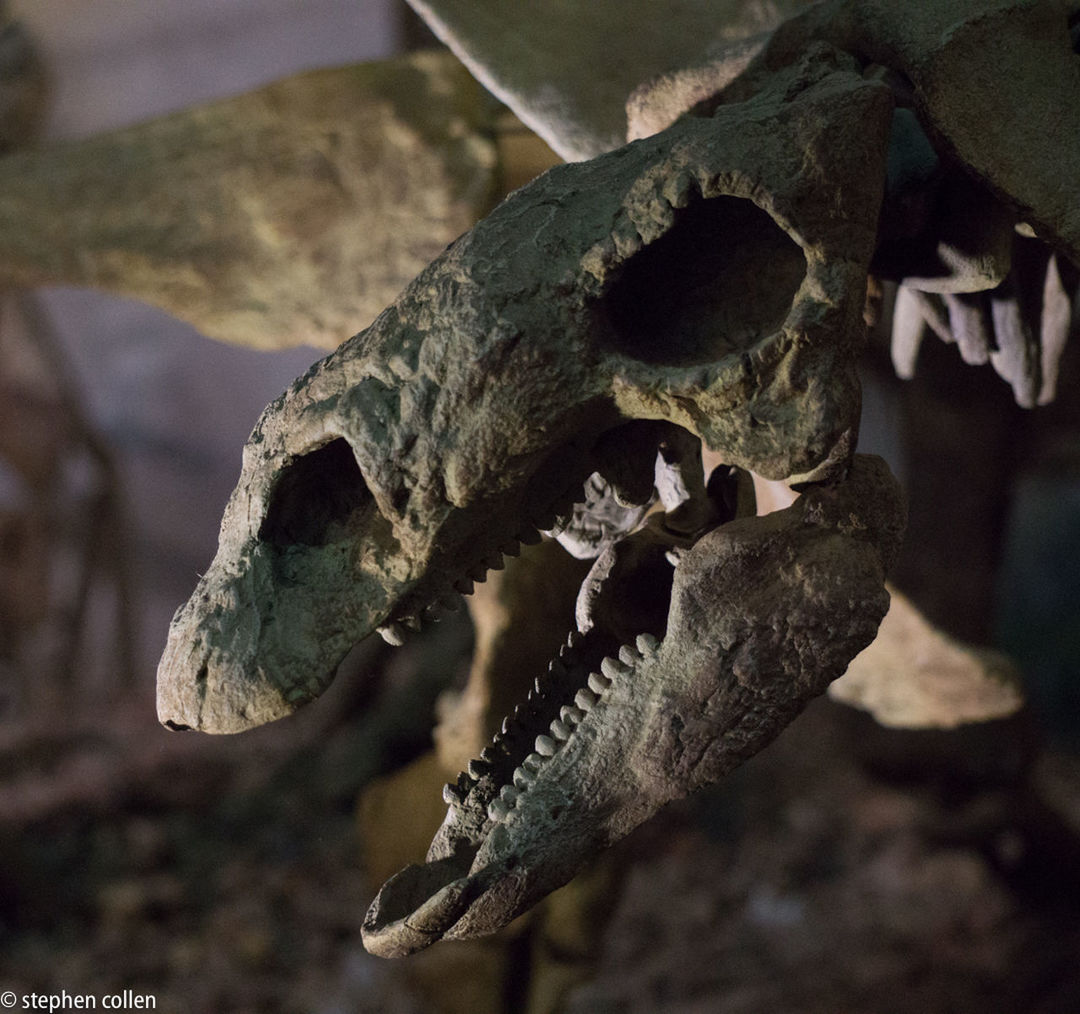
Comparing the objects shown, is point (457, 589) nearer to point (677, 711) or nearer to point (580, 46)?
point (677, 711)

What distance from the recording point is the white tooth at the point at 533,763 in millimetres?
809

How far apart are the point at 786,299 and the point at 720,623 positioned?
0.26 metres

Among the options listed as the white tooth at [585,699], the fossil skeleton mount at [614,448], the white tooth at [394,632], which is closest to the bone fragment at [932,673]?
the fossil skeleton mount at [614,448]

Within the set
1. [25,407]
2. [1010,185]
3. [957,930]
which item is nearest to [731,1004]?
[957,930]

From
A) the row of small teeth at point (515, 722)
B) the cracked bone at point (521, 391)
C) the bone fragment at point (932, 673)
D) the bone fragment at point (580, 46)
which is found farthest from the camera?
the bone fragment at point (932, 673)

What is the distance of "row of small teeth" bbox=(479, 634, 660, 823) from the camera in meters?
0.80

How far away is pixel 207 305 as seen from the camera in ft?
5.57

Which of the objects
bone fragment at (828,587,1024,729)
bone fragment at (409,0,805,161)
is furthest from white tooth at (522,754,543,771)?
bone fragment at (828,587,1024,729)

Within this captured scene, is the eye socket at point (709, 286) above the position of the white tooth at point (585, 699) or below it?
above

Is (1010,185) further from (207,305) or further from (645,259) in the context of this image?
(207,305)

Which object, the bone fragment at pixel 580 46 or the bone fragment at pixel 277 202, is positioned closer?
the bone fragment at pixel 580 46

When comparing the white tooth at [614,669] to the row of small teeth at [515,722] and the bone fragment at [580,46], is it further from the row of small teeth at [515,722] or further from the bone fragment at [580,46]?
the bone fragment at [580,46]

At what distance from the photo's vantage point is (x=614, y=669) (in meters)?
0.82

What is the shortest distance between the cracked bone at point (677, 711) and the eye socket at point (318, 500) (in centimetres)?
23
